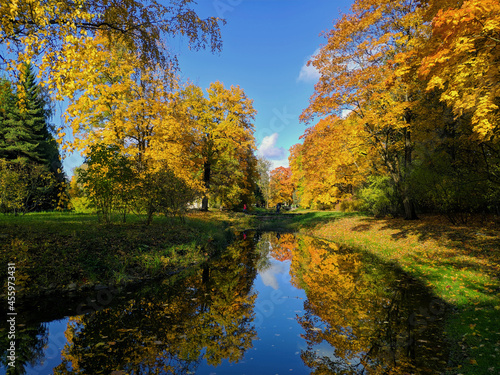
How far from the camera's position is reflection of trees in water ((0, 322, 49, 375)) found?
13.1ft

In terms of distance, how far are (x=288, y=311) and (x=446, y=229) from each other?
33.4 feet

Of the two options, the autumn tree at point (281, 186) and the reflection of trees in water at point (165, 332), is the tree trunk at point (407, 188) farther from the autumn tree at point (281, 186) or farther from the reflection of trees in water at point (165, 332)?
the autumn tree at point (281, 186)

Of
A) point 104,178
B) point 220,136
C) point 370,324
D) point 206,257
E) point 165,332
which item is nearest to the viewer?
point 165,332

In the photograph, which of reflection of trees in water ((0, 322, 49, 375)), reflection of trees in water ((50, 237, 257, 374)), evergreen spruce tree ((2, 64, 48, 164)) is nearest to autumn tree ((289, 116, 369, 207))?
reflection of trees in water ((50, 237, 257, 374))

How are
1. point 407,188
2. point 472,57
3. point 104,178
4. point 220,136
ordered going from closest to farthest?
point 472,57, point 104,178, point 407,188, point 220,136

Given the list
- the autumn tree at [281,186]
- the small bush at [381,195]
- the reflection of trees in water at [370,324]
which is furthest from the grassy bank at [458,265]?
the autumn tree at [281,186]

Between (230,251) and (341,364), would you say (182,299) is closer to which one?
(341,364)

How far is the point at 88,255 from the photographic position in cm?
796

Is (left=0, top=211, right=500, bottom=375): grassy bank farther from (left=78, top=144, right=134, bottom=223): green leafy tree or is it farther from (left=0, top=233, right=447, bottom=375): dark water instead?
(left=78, top=144, right=134, bottom=223): green leafy tree

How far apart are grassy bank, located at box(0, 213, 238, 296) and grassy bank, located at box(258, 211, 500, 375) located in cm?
808

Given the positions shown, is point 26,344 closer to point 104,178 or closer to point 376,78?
point 104,178

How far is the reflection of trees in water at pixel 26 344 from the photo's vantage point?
399 centimetres

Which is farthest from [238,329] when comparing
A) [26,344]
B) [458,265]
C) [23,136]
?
[23,136]

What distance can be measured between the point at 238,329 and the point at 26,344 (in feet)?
12.2
